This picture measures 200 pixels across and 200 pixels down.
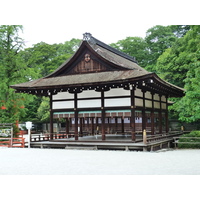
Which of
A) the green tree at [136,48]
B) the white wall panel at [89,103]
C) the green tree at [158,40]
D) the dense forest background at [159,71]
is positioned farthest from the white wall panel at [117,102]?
the green tree at [136,48]

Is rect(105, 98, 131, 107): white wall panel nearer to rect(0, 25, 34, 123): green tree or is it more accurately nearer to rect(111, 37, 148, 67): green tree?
rect(0, 25, 34, 123): green tree

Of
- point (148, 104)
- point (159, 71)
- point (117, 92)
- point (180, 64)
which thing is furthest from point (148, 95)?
point (159, 71)

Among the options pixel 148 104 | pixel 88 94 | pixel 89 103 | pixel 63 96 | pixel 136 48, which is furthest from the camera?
pixel 136 48

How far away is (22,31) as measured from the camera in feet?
89.2

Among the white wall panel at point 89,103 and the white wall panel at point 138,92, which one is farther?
the white wall panel at point 89,103

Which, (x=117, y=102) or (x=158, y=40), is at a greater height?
(x=158, y=40)

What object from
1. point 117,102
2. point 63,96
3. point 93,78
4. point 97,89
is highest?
point 93,78

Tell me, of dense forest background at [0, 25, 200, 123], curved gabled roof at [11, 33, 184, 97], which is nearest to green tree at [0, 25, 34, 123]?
dense forest background at [0, 25, 200, 123]

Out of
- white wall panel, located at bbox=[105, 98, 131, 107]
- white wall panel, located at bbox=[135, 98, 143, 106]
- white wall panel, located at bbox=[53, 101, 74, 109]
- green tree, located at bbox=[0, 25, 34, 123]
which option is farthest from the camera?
green tree, located at bbox=[0, 25, 34, 123]

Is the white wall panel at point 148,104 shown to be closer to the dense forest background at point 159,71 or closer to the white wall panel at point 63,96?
the dense forest background at point 159,71

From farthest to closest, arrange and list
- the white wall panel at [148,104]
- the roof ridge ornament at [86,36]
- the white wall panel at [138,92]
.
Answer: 1. the roof ridge ornament at [86,36]
2. the white wall panel at [148,104]
3. the white wall panel at [138,92]

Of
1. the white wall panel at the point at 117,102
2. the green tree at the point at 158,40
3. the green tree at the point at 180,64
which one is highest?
the green tree at the point at 158,40

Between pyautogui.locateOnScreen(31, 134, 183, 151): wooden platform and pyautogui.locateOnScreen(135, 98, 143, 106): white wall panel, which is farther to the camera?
pyautogui.locateOnScreen(135, 98, 143, 106): white wall panel

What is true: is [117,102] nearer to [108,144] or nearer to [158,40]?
[108,144]
